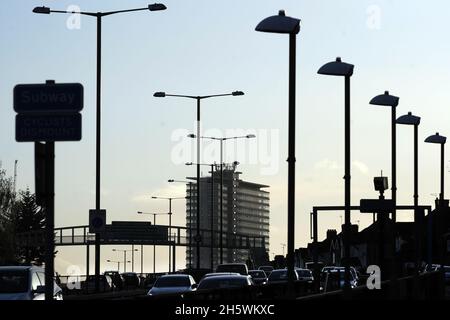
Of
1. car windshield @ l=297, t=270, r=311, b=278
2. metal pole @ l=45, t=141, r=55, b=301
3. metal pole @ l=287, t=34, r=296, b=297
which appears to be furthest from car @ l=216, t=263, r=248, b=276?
metal pole @ l=45, t=141, r=55, b=301

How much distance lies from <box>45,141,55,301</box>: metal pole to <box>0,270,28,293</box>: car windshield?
12.6 meters

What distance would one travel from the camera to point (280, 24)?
93.1 ft

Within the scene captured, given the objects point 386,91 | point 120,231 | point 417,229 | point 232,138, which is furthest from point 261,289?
point 120,231

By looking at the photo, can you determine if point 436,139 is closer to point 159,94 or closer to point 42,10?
point 42,10

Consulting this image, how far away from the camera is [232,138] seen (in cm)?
9875

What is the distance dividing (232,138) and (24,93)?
7923 cm

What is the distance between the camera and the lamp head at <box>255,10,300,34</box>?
93.0 ft

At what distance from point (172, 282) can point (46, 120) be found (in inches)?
1071

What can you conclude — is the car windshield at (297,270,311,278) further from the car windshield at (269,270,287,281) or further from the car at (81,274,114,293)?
the car at (81,274,114,293)

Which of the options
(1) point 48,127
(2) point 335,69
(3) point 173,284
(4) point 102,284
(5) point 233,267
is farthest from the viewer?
(4) point 102,284

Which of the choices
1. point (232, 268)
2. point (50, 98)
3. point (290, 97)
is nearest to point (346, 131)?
point (290, 97)

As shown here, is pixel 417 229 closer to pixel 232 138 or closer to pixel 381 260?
pixel 381 260

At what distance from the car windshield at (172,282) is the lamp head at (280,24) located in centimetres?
1844
